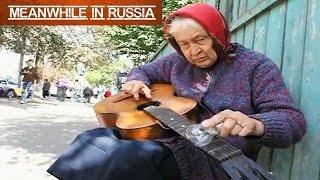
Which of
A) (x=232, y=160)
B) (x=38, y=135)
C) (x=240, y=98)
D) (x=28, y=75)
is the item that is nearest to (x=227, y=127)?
(x=232, y=160)

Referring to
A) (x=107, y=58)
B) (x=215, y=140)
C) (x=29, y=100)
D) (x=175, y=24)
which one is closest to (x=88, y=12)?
(x=175, y=24)

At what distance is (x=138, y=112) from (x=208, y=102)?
306mm

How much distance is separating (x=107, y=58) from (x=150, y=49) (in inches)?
1200

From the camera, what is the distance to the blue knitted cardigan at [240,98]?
1905mm

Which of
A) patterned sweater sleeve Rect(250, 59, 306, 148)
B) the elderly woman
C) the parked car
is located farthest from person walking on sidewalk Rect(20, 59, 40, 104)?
patterned sweater sleeve Rect(250, 59, 306, 148)

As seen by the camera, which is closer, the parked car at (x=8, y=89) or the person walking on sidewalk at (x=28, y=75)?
the person walking on sidewalk at (x=28, y=75)

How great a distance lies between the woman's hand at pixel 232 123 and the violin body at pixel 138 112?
35 centimetres

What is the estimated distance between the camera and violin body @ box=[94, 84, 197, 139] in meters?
2.02

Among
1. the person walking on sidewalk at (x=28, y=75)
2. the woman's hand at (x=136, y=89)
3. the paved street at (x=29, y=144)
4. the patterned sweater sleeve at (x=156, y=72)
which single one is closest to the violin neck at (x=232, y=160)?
the woman's hand at (x=136, y=89)

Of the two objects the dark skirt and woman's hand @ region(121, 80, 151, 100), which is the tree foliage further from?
the dark skirt

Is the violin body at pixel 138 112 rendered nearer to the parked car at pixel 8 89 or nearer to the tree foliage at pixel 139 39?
the tree foliage at pixel 139 39

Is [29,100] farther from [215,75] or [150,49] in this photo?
[215,75]

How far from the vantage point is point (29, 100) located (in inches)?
807

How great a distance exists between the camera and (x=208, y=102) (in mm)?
2240
